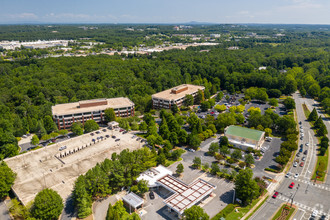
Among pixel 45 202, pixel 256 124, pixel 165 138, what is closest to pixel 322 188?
pixel 256 124

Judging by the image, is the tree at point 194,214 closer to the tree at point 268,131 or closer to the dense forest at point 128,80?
the tree at point 268,131

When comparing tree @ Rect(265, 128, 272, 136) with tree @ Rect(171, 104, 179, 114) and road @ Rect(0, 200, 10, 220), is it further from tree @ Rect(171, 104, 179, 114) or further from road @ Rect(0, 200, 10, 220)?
road @ Rect(0, 200, 10, 220)

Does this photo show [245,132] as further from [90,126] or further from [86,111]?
[86,111]

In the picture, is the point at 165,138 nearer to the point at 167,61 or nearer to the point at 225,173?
the point at 225,173

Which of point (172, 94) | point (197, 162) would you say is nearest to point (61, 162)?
point (197, 162)

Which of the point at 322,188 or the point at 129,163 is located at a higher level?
the point at 129,163

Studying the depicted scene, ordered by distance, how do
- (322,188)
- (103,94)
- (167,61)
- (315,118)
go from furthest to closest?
A: (167,61)
(103,94)
(315,118)
(322,188)

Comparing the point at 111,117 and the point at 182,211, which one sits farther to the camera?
the point at 111,117
